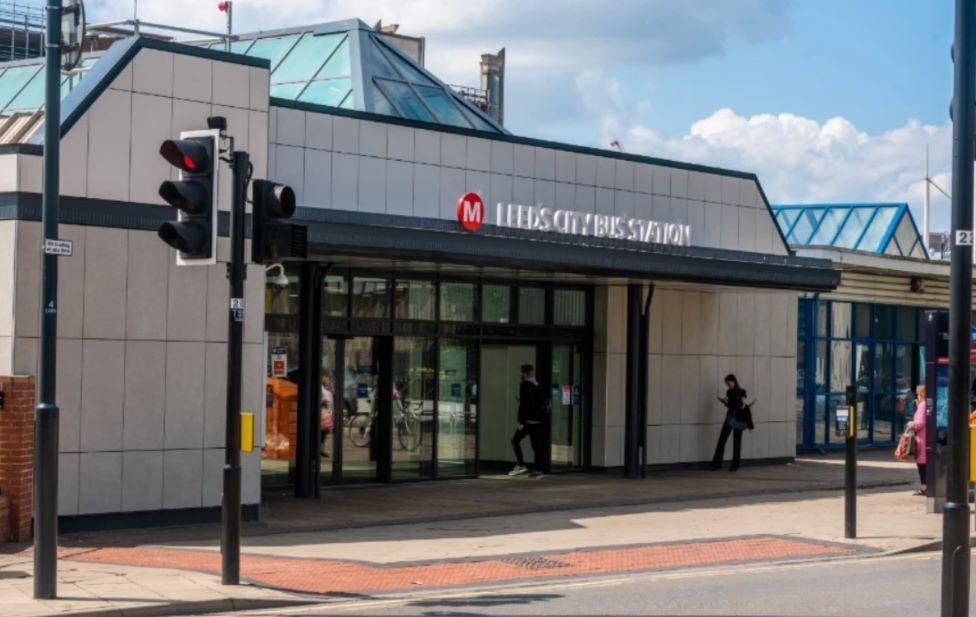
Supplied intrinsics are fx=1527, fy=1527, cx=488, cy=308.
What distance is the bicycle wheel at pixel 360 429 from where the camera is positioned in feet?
74.4

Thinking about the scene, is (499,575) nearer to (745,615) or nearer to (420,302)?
(745,615)

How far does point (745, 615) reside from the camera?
40.9 feet

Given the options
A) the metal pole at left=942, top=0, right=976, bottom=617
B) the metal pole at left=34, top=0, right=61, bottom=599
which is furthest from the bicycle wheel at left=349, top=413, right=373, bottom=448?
the metal pole at left=942, top=0, right=976, bottom=617

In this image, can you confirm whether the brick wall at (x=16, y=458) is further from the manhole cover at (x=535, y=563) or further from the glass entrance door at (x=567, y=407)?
the glass entrance door at (x=567, y=407)

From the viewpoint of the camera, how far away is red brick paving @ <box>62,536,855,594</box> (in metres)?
14.0

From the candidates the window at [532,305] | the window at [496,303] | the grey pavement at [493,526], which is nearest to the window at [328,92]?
the window at [496,303]

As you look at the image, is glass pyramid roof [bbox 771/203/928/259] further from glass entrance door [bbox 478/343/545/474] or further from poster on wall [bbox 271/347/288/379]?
poster on wall [bbox 271/347/288/379]

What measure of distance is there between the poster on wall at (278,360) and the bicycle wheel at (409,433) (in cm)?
267

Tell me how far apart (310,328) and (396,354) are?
2.36 metres

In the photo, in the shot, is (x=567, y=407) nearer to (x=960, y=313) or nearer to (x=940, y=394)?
(x=940, y=394)

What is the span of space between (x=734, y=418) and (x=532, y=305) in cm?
447

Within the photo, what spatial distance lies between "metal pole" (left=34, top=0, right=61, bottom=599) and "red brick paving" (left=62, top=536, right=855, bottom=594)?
212 cm

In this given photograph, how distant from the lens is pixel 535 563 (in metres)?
15.6

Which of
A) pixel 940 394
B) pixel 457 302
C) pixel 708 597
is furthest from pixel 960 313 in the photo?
pixel 457 302
